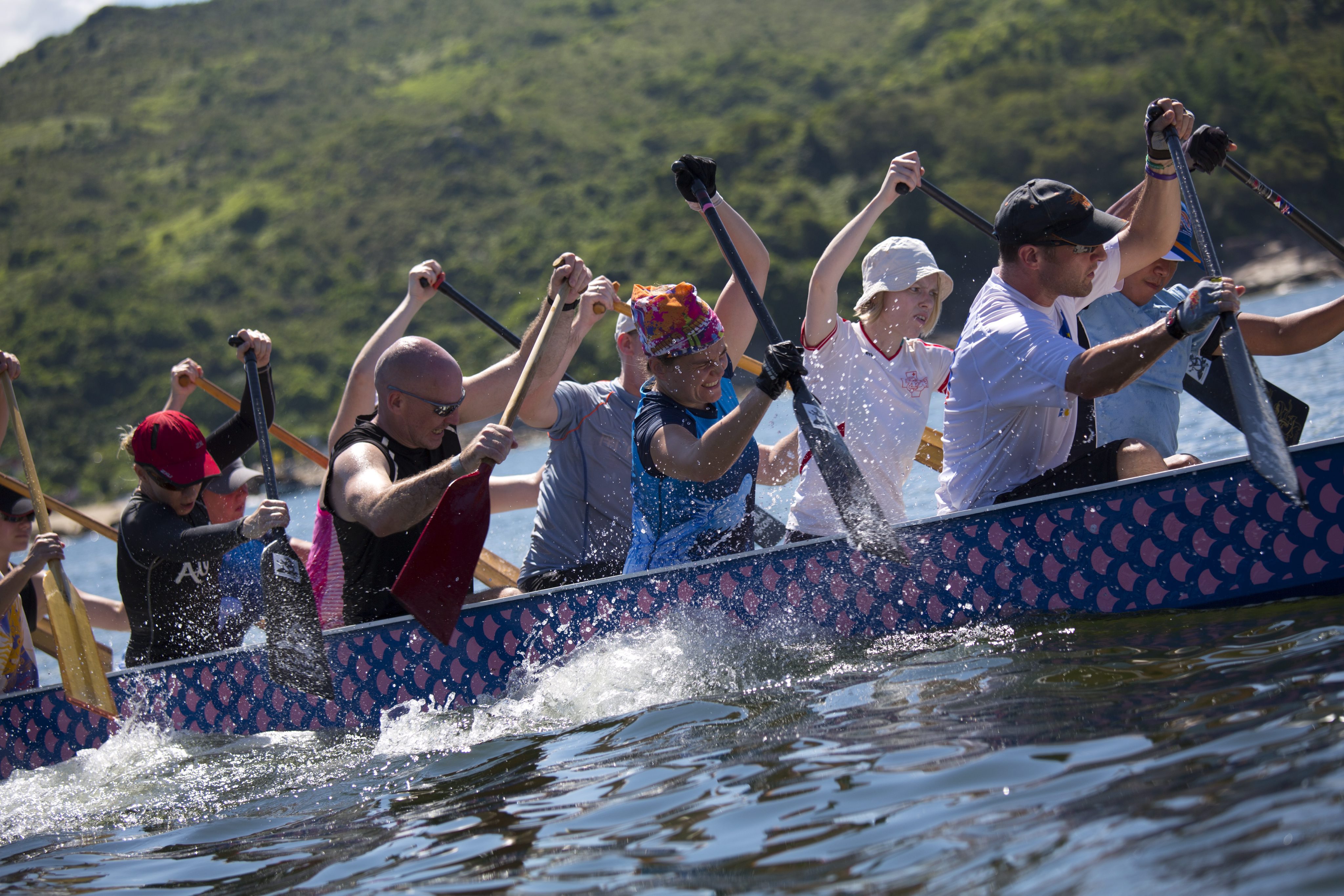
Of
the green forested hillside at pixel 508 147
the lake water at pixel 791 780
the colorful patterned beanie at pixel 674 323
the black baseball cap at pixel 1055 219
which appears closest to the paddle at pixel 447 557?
the lake water at pixel 791 780

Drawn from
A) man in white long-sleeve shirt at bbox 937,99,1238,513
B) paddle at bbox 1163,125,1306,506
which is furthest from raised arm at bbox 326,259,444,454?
paddle at bbox 1163,125,1306,506

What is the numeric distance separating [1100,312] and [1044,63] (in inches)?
2557

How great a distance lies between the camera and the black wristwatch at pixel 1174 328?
365 cm

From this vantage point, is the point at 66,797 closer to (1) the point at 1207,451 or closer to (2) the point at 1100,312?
(2) the point at 1100,312

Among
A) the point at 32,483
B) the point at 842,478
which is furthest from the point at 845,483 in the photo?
the point at 32,483

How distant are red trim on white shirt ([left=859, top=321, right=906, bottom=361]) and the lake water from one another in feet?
4.20

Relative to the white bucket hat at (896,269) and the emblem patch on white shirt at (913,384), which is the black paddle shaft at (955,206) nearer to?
the white bucket hat at (896,269)

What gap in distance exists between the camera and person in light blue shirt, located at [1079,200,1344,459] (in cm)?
466

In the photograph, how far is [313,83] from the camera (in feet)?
330

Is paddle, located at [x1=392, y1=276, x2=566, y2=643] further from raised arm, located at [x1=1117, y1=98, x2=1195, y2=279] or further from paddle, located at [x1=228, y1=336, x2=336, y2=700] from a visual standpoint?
raised arm, located at [x1=1117, y1=98, x2=1195, y2=279]

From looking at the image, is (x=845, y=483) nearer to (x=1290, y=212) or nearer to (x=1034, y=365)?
(x=1034, y=365)

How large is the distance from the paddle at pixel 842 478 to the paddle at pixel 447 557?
40.6 inches

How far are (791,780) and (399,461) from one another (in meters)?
2.11

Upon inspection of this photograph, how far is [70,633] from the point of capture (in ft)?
18.6
